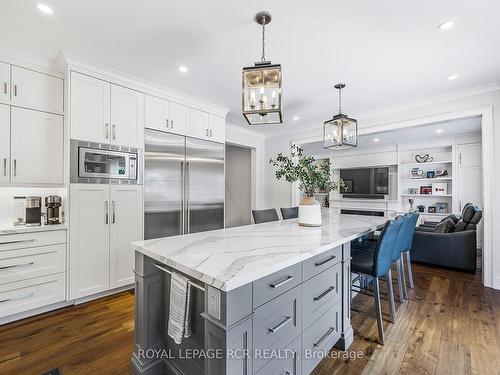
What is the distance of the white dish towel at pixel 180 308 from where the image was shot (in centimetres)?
132

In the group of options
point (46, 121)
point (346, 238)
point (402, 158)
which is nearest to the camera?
point (346, 238)

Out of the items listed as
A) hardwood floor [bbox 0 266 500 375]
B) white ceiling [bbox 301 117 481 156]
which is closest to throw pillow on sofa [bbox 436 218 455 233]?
hardwood floor [bbox 0 266 500 375]

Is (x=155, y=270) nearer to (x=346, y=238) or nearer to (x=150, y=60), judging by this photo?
(x=346, y=238)

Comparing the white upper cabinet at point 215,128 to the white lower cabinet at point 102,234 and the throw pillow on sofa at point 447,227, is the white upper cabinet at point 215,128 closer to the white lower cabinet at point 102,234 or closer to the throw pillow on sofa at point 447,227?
the white lower cabinet at point 102,234

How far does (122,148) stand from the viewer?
2.95 m

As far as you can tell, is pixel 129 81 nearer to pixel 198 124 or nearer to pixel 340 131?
pixel 198 124

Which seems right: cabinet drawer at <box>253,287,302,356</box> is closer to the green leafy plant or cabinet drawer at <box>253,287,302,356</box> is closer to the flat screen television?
the green leafy plant

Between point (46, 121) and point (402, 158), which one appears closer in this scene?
point (46, 121)

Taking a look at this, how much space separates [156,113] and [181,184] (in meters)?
1.00

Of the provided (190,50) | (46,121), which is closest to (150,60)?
(190,50)

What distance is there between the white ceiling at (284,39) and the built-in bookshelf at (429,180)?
12.1 ft

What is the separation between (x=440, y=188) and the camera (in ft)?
20.2

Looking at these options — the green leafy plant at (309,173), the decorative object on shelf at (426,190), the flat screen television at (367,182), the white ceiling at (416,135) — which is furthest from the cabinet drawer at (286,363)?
the decorative object on shelf at (426,190)

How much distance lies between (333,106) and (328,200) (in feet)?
14.1
